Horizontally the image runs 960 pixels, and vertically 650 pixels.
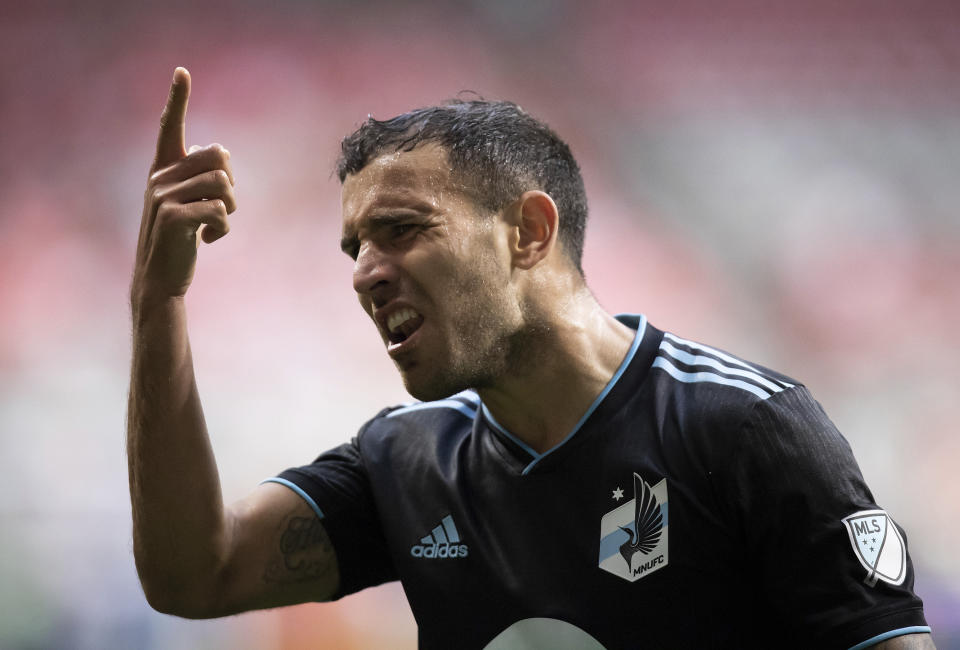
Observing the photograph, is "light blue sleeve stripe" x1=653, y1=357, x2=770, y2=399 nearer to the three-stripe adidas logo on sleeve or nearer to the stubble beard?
the three-stripe adidas logo on sleeve

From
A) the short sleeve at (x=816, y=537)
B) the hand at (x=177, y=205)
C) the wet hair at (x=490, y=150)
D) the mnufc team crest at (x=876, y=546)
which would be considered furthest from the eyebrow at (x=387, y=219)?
the mnufc team crest at (x=876, y=546)

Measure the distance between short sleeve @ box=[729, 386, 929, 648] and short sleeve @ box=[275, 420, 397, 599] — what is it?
2.92 ft

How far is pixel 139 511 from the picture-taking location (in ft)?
6.61

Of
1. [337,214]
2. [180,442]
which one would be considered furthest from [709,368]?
[337,214]

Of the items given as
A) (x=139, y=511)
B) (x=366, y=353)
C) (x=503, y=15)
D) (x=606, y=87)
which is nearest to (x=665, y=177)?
(x=606, y=87)

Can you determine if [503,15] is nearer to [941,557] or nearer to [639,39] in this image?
[639,39]

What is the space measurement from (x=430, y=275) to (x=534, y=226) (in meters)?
0.30

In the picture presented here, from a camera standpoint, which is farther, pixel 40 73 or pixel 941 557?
pixel 40 73

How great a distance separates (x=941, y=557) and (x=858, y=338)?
101 centimetres

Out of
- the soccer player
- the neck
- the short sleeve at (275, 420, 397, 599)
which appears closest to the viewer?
the soccer player

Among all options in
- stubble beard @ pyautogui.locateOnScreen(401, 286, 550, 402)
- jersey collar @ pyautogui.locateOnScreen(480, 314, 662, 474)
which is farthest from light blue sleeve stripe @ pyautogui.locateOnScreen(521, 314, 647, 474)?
stubble beard @ pyautogui.locateOnScreen(401, 286, 550, 402)

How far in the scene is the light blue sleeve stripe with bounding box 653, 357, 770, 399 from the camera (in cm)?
186

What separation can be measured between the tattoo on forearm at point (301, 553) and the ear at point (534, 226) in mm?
743

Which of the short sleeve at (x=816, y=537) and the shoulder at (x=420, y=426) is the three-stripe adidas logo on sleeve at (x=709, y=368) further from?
the shoulder at (x=420, y=426)
